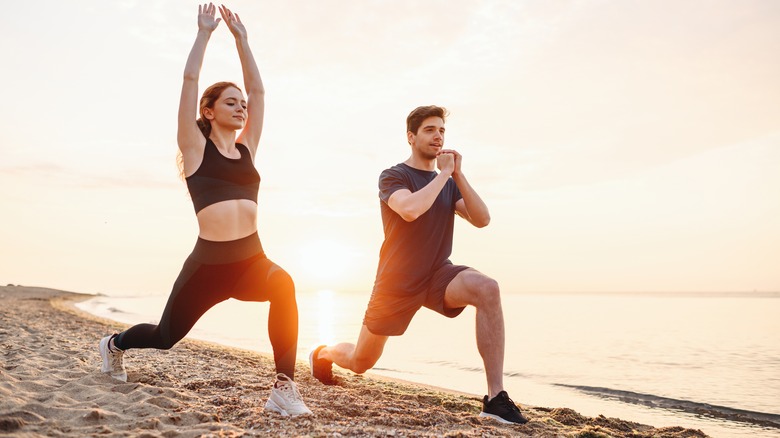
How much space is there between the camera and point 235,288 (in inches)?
154

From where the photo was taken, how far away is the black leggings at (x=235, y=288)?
3.71 meters

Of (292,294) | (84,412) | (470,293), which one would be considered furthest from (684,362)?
(84,412)

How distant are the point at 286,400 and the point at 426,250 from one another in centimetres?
173

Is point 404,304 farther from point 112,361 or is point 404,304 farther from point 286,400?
point 112,361

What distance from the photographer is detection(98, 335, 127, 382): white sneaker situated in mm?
4418

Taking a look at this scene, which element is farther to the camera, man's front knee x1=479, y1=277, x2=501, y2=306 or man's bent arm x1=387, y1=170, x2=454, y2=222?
man's bent arm x1=387, y1=170, x2=454, y2=222

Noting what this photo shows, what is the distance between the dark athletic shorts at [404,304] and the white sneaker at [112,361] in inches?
84.1

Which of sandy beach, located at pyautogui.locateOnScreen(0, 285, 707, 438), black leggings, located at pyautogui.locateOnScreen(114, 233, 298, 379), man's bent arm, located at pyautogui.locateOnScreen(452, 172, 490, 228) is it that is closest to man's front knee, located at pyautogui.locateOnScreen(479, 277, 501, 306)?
man's bent arm, located at pyautogui.locateOnScreen(452, 172, 490, 228)

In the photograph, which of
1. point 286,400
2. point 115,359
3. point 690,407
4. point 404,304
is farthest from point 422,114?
point 690,407

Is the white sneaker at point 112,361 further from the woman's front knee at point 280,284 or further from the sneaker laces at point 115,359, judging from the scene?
the woman's front knee at point 280,284

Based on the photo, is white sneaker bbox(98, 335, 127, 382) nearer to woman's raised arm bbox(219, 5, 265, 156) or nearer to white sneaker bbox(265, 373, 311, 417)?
white sneaker bbox(265, 373, 311, 417)

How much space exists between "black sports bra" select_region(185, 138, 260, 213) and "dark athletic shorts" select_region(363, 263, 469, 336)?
1558mm

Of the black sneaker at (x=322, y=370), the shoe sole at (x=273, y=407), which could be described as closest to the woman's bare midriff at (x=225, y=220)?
the shoe sole at (x=273, y=407)

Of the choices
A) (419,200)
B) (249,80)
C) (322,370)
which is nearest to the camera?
(419,200)
